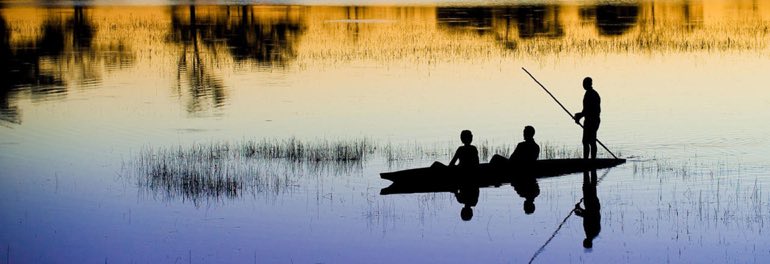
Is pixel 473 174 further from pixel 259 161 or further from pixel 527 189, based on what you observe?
pixel 259 161

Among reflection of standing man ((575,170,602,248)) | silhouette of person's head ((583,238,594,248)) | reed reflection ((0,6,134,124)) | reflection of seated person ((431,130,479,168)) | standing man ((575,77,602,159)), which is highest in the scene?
reed reflection ((0,6,134,124))

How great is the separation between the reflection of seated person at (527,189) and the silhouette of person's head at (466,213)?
590 mm

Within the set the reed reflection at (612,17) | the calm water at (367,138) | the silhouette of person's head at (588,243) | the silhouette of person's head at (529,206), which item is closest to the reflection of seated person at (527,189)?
the silhouette of person's head at (529,206)

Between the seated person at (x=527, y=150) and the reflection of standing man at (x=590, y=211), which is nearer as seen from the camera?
the reflection of standing man at (x=590, y=211)

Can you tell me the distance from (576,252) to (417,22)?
36937 millimetres

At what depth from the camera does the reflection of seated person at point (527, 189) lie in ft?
44.7

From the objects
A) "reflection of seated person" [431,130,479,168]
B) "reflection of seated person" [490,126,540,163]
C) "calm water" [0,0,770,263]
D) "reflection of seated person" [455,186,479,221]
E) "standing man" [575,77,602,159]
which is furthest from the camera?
"standing man" [575,77,602,159]

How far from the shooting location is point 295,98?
2511 centimetres

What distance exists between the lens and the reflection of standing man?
12.2 meters

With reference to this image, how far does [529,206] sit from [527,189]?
3.25 feet

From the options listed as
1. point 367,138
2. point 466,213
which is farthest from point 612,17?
point 466,213

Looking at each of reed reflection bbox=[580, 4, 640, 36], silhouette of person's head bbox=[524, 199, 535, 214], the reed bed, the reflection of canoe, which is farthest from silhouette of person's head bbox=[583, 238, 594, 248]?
reed reflection bbox=[580, 4, 640, 36]

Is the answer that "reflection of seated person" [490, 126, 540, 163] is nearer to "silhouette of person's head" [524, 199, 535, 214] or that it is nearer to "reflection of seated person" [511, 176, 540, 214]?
"reflection of seated person" [511, 176, 540, 214]

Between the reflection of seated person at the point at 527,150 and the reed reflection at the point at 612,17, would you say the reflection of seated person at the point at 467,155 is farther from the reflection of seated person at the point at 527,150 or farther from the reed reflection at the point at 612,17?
the reed reflection at the point at 612,17
